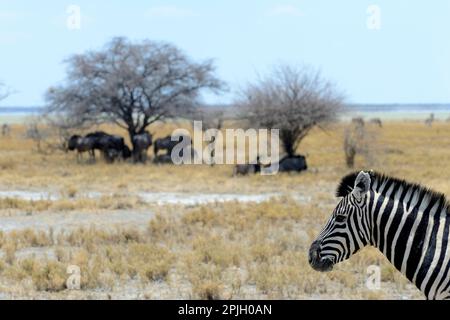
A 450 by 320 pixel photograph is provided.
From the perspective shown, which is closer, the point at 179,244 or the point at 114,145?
the point at 179,244

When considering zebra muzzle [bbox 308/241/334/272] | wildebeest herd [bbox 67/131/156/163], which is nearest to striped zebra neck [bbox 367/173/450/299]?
zebra muzzle [bbox 308/241/334/272]

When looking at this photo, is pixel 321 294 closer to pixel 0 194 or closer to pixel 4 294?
pixel 4 294

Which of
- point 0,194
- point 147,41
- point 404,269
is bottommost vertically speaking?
point 0,194

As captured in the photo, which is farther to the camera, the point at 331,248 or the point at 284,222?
the point at 284,222

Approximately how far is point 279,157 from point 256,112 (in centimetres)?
221

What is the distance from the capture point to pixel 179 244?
1178 cm

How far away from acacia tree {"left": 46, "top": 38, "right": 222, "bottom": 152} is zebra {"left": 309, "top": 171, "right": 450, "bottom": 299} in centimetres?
2984

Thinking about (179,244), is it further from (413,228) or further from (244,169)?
(244,169)

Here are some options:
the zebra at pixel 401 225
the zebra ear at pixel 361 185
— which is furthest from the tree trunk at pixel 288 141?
the zebra ear at pixel 361 185

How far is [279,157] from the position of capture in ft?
92.9

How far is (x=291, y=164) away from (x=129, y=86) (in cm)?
1097

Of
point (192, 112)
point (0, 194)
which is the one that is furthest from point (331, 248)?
point (192, 112)

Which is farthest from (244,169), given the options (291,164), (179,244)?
(179,244)

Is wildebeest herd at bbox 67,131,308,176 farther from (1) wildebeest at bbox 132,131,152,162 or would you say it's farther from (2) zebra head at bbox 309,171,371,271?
(2) zebra head at bbox 309,171,371,271
